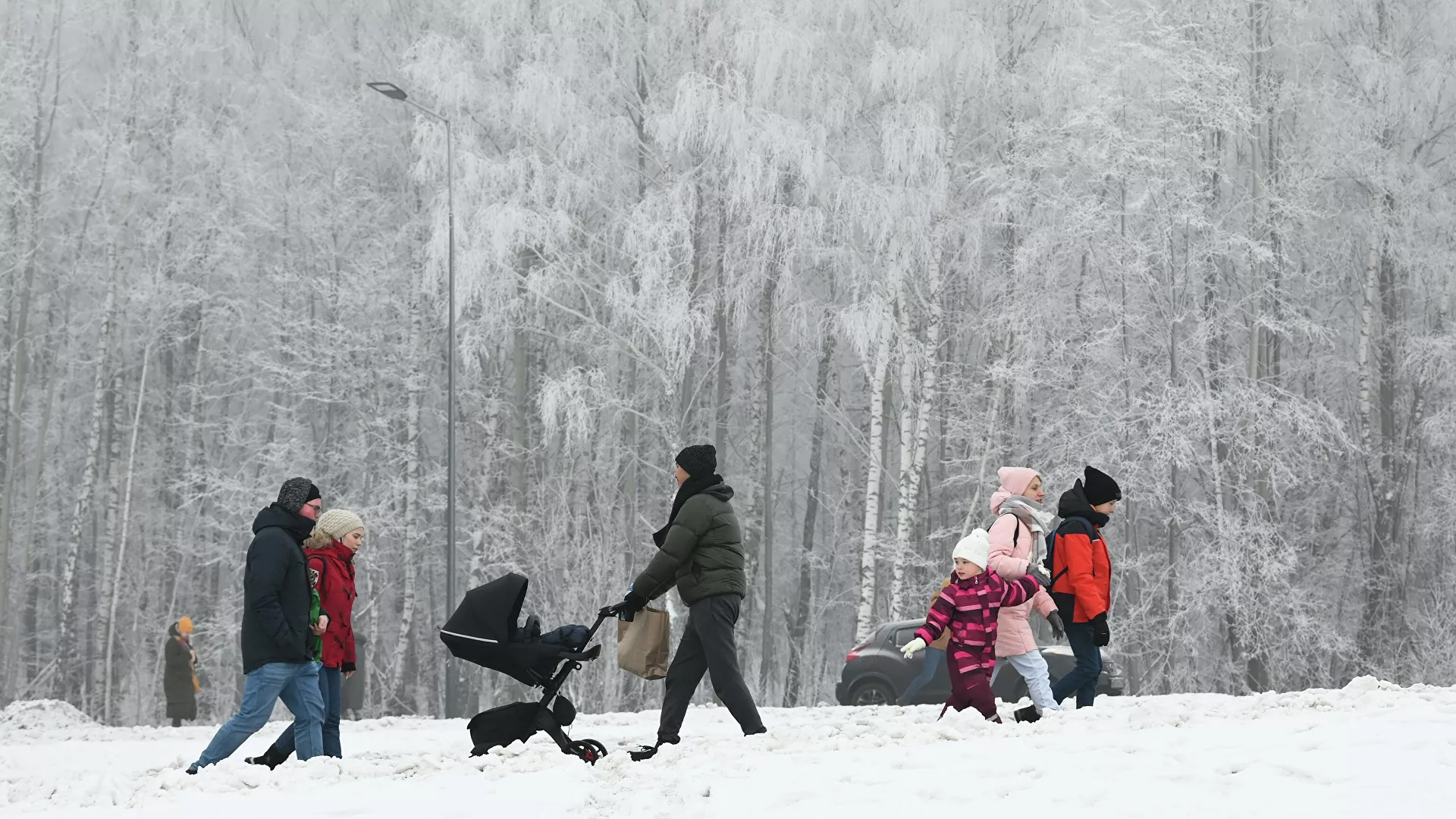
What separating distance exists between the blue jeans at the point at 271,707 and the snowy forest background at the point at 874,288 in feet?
46.4

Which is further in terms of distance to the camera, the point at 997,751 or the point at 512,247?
the point at 512,247

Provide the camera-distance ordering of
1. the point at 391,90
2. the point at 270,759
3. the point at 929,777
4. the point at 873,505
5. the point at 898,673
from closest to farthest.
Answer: the point at 929,777
the point at 270,759
the point at 898,673
the point at 391,90
the point at 873,505

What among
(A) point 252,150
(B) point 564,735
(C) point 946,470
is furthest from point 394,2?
(B) point 564,735

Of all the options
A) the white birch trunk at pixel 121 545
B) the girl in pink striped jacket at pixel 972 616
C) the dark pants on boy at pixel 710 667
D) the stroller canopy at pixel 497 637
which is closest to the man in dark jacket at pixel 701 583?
the dark pants on boy at pixel 710 667

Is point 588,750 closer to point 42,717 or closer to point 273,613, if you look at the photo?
point 273,613

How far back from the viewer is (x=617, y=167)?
26062mm

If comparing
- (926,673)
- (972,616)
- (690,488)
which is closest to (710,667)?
(690,488)

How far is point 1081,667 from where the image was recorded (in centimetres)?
1082

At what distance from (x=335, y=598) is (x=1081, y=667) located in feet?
16.4

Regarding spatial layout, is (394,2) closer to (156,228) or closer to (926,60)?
(156,228)

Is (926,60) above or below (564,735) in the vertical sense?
above

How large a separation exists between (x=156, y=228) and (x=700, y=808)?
86.5 feet

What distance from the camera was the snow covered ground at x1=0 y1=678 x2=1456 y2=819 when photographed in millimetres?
6887

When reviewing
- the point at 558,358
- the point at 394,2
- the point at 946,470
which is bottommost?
the point at 946,470
